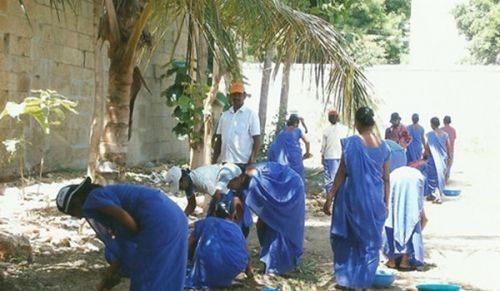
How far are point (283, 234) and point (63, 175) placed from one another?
5.09m

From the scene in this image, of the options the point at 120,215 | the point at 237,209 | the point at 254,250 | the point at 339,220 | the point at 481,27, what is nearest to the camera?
the point at 120,215

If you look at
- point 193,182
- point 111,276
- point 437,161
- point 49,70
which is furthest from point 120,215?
point 437,161

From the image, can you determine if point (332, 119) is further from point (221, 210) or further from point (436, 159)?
point (221, 210)

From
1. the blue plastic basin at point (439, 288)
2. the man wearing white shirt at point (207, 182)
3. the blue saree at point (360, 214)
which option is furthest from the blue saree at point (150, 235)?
the blue saree at point (360, 214)

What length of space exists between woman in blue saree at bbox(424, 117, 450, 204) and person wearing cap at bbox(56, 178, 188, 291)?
10.3m

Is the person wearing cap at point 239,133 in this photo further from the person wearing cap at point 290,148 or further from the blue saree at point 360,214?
the person wearing cap at point 290,148

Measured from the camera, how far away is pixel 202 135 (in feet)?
37.2

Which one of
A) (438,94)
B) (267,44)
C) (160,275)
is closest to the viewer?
(160,275)

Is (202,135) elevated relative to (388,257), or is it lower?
elevated

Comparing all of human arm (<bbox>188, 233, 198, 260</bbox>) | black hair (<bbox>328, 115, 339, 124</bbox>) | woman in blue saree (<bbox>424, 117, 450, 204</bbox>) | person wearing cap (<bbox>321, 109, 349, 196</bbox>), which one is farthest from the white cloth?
woman in blue saree (<bbox>424, 117, 450, 204</bbox>)

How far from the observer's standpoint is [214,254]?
6.49 m

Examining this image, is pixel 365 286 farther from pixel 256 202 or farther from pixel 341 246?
pixel 256 202

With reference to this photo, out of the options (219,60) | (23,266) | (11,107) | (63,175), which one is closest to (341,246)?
(219,60)

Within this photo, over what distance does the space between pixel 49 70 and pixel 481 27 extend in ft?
71.2
